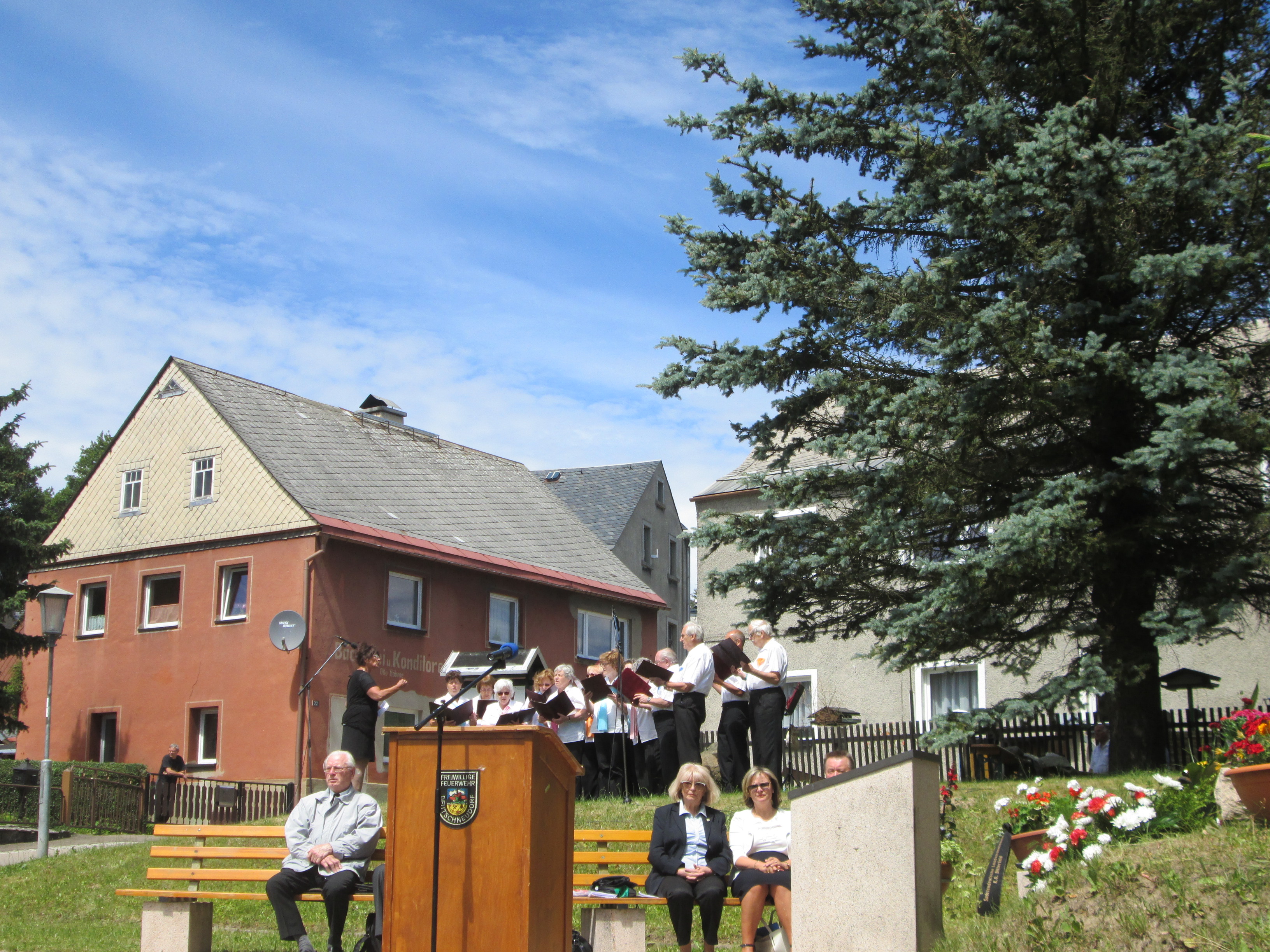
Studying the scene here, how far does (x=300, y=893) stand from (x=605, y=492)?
39795 millimetres

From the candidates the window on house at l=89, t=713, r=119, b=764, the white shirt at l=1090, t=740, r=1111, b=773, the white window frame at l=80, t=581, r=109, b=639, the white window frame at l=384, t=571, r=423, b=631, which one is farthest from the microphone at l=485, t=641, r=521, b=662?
the white window frame at l=80, t=581, r=109, b=639

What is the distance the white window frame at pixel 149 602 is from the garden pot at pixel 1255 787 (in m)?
26.3

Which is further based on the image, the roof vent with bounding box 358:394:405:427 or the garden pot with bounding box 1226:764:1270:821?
the roof vent with bounding box 358:394:405:427

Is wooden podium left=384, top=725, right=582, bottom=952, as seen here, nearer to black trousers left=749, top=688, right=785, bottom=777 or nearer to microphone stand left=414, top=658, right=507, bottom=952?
microphone stand left=414, top=658, right=507, bottom=952

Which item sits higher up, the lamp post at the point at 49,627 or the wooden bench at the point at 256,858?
the lamp post at the point at 49,627

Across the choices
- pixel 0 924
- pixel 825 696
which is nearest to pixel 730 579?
pixel 0 924

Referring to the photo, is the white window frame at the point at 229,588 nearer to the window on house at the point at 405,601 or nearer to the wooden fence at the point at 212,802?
the window on house at the point at 405,601

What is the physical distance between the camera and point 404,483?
33.8 m

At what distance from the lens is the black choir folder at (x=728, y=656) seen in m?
13.0

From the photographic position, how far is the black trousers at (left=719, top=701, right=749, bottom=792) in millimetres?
13391

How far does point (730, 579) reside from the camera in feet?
53.8

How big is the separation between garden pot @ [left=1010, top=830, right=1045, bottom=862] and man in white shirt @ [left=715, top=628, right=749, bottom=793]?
470 cm

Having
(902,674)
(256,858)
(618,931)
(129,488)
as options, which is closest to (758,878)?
(618,931)

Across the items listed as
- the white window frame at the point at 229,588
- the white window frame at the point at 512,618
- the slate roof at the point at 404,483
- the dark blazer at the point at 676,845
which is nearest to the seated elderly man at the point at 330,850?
the dark blazer at the point at 676,845
